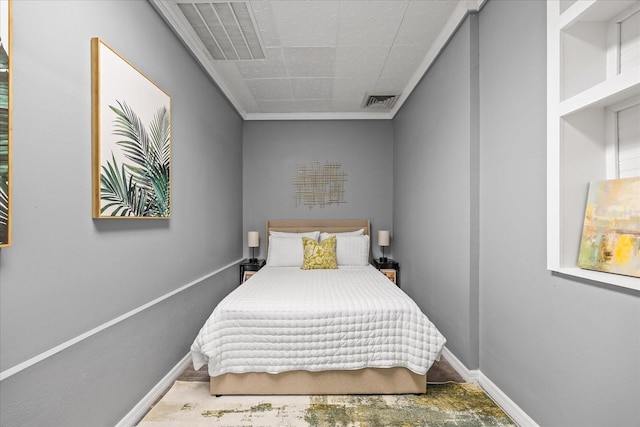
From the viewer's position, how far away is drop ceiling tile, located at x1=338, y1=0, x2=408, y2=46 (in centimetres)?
227

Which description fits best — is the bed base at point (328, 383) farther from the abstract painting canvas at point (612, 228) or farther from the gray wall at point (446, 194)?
the abstract painting canvas at point (612, 228)

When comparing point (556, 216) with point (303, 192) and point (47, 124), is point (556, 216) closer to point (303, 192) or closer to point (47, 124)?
point (47, 124)

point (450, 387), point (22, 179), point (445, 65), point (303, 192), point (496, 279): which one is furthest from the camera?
point (303, 192)

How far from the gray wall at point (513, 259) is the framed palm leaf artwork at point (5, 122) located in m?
2.21

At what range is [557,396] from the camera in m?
1.55

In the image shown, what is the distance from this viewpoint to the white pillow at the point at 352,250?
13.2ft

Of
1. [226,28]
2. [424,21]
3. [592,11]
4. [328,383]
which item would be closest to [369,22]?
[424,21]

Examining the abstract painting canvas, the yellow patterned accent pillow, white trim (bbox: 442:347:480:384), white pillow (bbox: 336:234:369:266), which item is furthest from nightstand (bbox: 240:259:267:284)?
the abstract painting canvas

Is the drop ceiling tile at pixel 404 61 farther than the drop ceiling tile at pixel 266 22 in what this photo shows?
Yes

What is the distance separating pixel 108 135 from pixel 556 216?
220 centimetres

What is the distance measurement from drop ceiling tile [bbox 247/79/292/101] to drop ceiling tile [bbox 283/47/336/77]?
0.27m

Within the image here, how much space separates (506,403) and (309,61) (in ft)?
9.94

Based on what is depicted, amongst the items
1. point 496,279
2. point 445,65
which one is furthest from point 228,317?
point 445,65

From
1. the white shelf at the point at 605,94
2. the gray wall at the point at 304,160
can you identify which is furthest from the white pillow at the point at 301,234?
the white shelf at the point at 605,94
